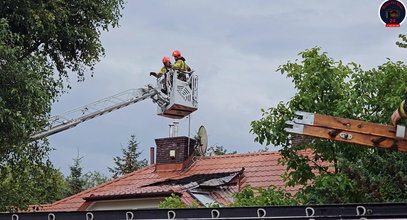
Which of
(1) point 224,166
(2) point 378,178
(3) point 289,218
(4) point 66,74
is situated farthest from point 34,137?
(3) point 289,218

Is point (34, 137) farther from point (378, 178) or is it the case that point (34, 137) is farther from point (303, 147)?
point (378, 178)

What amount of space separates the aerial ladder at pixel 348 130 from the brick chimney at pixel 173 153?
1693cm

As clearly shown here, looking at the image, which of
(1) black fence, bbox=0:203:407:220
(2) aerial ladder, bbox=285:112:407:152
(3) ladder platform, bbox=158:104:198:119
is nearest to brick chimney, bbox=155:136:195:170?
(3) ladder platform, bbox=158:104:198:119

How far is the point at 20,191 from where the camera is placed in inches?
841

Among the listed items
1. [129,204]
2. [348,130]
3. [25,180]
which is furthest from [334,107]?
[25,180]

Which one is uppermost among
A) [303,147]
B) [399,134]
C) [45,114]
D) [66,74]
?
[66,74]

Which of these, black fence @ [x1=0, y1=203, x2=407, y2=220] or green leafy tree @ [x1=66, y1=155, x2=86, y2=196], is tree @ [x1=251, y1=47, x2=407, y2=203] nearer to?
black fence @ [x1=0, y1=203, x2=407, y2=220]

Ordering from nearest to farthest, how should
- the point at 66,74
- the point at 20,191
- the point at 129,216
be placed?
the point at 129,216, the point at 20,191, the point at 66,74

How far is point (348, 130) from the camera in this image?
790 centimetres

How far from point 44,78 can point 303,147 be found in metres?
8.08

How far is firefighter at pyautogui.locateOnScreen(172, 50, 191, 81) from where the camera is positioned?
25656mm

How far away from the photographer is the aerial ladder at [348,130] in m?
7.77

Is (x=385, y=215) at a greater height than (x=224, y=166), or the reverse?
(x=224, y=166)

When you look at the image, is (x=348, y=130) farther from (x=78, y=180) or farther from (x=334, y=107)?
(x=78, y=180)
